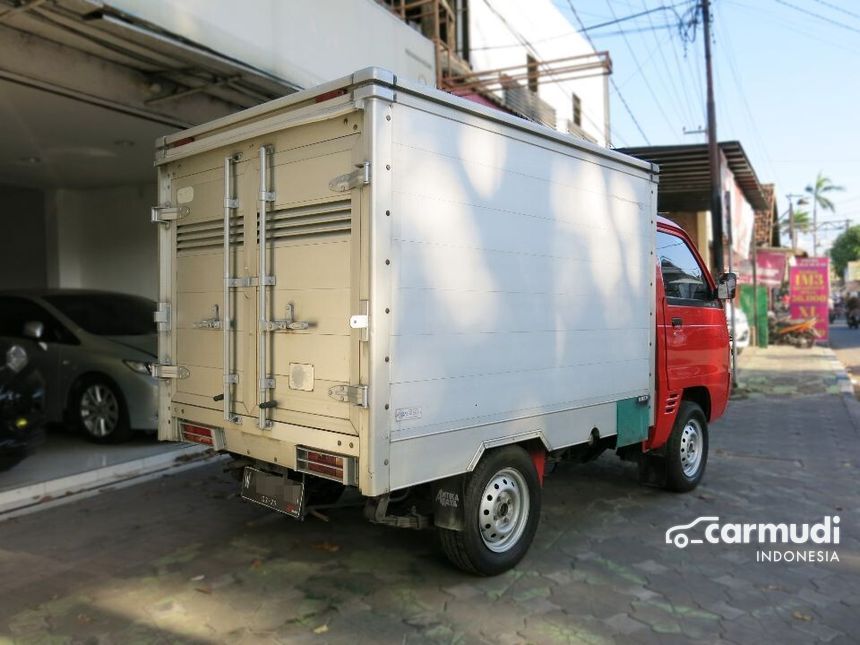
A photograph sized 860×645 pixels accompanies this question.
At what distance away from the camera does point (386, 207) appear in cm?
335

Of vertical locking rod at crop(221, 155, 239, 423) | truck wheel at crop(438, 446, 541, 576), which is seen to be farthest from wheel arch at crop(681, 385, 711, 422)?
vertical locking rod at crop(221, 155, 239, 423)

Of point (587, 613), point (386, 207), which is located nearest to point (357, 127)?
point (386, 207)

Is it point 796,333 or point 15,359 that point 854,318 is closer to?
point 796,333

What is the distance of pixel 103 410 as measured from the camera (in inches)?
281

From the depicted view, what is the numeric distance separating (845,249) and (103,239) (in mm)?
79685

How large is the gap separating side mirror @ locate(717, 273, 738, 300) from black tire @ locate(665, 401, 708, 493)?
1.04 metres

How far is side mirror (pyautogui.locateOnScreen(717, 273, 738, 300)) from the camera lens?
6.15 m

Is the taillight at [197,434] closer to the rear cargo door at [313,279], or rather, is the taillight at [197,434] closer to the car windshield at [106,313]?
the rear cargo door at [313,279]

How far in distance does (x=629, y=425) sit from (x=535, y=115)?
12.6 m

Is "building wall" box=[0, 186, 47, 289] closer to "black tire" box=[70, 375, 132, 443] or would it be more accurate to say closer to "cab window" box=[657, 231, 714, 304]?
"black tire" box=[70, 375, 132, 443]

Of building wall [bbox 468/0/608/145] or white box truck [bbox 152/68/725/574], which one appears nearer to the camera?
white box truck [bbox 152/68/725/574]

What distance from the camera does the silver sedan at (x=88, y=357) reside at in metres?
6.93

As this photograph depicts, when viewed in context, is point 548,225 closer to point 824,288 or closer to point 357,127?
point 357,127

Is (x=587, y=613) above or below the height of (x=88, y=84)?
below
